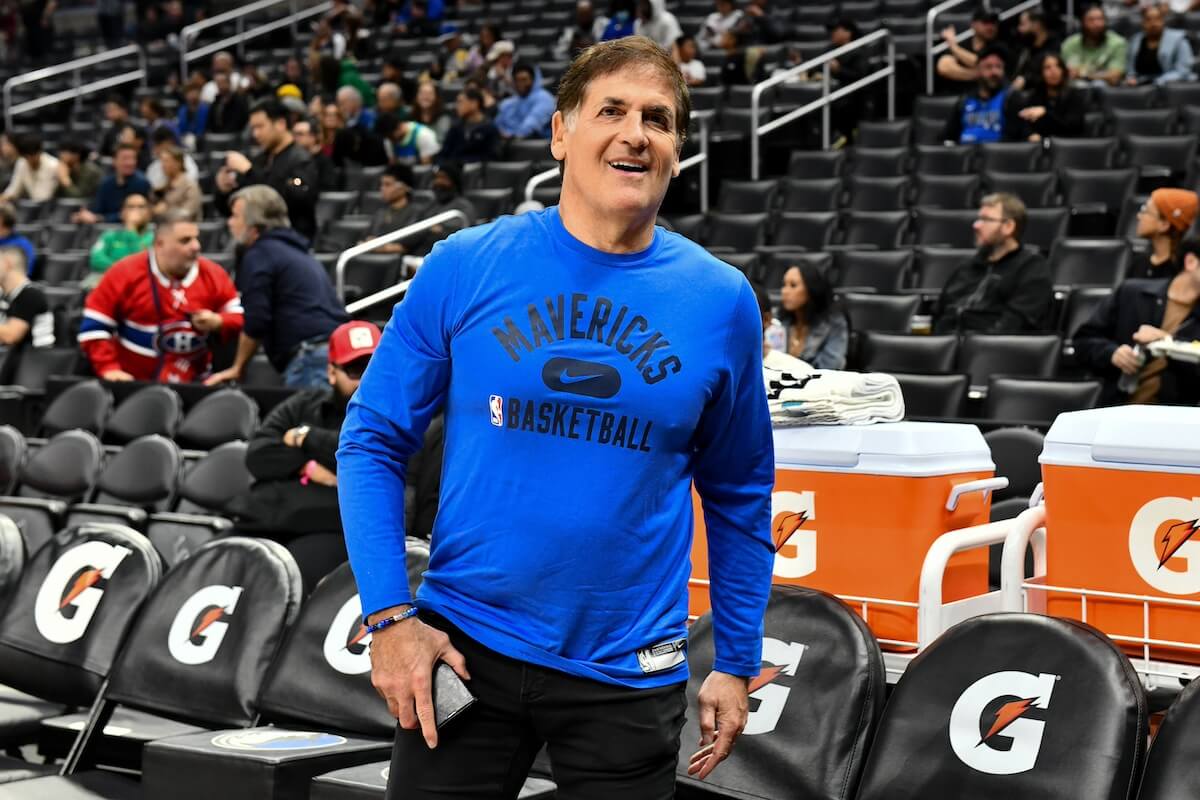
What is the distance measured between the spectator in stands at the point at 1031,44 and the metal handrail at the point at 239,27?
8813mm

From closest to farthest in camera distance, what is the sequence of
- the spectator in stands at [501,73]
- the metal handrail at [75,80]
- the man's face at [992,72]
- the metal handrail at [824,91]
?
the man's face at [992,72]
the metal handrail at [824,91]
the spectator in stands at [501,73]
the metal handrail at [75,80]

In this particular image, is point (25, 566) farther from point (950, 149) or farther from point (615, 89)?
point (950, 149)

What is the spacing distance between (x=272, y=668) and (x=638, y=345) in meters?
1.72

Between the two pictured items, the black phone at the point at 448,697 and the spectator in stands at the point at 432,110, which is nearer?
the black phone at the point at 448,697

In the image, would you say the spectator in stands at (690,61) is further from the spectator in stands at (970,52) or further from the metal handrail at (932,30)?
the spectator in stands at (970,52)

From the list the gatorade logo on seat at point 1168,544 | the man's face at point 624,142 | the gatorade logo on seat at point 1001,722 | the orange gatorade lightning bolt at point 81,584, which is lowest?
the orange gatorade lightning bolt at point 81,584

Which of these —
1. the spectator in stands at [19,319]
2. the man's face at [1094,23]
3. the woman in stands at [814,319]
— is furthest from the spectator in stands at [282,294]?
the man's face at [1094,23]

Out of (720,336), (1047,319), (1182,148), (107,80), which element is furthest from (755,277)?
(107,80)

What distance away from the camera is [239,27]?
54.1 feet

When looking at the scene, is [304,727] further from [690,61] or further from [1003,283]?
[690,61]

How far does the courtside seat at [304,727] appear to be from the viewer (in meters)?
2.84

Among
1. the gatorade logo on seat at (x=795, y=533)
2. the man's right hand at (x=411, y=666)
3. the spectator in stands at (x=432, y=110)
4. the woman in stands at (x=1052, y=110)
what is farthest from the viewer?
the spectator in stands at (x=432, y=110)

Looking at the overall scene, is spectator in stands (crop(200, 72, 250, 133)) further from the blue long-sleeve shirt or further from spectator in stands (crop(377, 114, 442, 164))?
the blue long-sleeve shirt

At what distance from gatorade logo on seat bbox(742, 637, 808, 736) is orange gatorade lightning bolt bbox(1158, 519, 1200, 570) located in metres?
0.62
